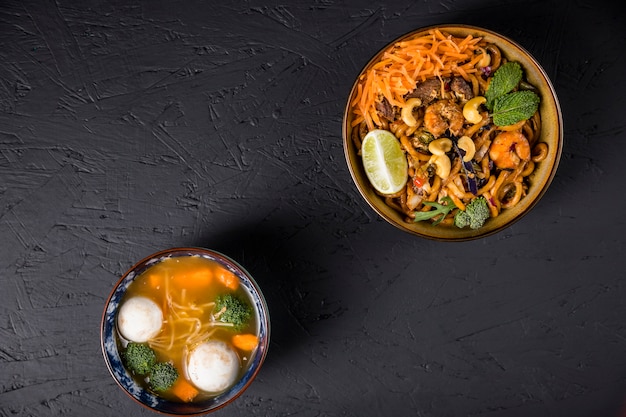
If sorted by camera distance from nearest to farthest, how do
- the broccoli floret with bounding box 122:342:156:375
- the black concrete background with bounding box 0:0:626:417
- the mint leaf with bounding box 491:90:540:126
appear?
the mint leaf with bounding box 491:90:540:126
the broccoli floret with bounding box 122:342:156:375
the black concrete background with bounding box 0:0:626:417

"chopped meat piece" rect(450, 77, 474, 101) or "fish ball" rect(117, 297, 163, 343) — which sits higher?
"chopped meat piece" rect(450, 77, 474, 101)

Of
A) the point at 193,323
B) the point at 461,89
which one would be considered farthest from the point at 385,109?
the point at 193,323

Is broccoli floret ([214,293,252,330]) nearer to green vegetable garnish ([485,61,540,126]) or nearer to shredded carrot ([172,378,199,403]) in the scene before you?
shredded carrot ([172,378,199,403])

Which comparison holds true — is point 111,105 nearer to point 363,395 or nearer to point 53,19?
Answer: point 53,19

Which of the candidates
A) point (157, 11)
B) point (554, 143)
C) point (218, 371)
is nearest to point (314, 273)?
point (218, 371)

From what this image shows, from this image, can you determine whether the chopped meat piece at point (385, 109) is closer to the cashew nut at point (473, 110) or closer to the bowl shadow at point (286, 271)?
the cashew nut at point (473, 110)

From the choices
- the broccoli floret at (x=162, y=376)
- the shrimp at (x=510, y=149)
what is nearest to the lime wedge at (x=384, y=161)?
the shrimp at (x=510, y=149)

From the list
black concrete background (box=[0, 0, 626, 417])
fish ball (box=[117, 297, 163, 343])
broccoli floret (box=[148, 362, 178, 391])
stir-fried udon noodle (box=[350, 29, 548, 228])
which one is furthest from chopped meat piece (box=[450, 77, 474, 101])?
broccoli floret (box=[148, 362, 178, 391])
